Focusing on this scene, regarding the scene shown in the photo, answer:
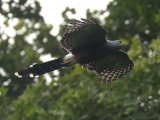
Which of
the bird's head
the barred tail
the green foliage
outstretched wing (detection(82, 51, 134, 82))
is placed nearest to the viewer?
the barred tail

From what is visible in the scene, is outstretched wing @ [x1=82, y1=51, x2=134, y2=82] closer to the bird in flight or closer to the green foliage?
the bird in flight

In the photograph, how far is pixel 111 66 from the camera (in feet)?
18.8

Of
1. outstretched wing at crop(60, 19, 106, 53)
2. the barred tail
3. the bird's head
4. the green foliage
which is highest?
the green foliage

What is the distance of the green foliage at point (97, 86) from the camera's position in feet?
25.5

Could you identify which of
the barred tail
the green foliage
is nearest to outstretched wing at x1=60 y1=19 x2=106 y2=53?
the barred tail

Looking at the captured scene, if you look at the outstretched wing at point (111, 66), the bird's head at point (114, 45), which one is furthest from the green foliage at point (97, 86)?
the bird's head at point (114, 45)

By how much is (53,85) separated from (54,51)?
208 centimetres

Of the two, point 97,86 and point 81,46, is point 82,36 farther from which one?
point 97,86

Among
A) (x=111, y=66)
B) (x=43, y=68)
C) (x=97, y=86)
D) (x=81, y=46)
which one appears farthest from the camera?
(x=97, y=86)

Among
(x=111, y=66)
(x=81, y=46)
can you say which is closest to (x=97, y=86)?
(x=111, y=66)

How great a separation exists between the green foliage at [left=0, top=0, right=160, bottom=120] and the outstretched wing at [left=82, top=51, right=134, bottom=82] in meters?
1.61

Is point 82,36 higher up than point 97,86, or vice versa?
point 97,86

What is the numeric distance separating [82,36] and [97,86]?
3.31 metres

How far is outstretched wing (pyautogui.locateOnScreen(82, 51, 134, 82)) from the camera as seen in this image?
18.4ft
